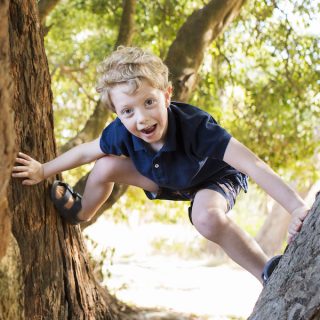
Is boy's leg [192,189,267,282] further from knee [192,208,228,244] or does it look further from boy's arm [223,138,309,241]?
boy's arm [223,138,309,241]

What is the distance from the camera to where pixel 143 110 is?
7.93 ft

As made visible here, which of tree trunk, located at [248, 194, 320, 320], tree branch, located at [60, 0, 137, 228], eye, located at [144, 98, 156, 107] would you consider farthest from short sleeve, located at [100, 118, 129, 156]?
tree branch, located at [60, 0, 137, 228]

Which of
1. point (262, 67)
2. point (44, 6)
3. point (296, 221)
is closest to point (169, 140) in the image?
point (296, 221)

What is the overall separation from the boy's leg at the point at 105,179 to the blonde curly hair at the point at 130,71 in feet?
0.84

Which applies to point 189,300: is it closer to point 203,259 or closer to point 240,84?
point 240,84

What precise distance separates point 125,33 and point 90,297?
2779 mm

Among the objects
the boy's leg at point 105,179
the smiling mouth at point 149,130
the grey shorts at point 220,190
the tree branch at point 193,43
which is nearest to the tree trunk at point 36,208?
the boy's leg at point 105,179

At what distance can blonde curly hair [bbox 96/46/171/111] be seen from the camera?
246 cm

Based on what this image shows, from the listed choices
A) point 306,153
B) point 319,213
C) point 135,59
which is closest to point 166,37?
point 306,153

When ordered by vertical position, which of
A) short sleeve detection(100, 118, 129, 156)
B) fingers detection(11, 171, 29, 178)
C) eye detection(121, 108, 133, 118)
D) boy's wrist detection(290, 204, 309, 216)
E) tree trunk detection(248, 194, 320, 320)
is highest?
eye detection(121, 108, 133, 118)

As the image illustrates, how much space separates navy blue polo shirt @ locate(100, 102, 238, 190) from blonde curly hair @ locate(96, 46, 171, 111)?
0.15 m

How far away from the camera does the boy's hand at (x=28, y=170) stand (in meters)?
2.28

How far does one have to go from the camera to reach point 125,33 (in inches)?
193

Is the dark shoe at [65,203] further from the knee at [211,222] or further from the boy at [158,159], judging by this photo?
the knee at [211,222]
